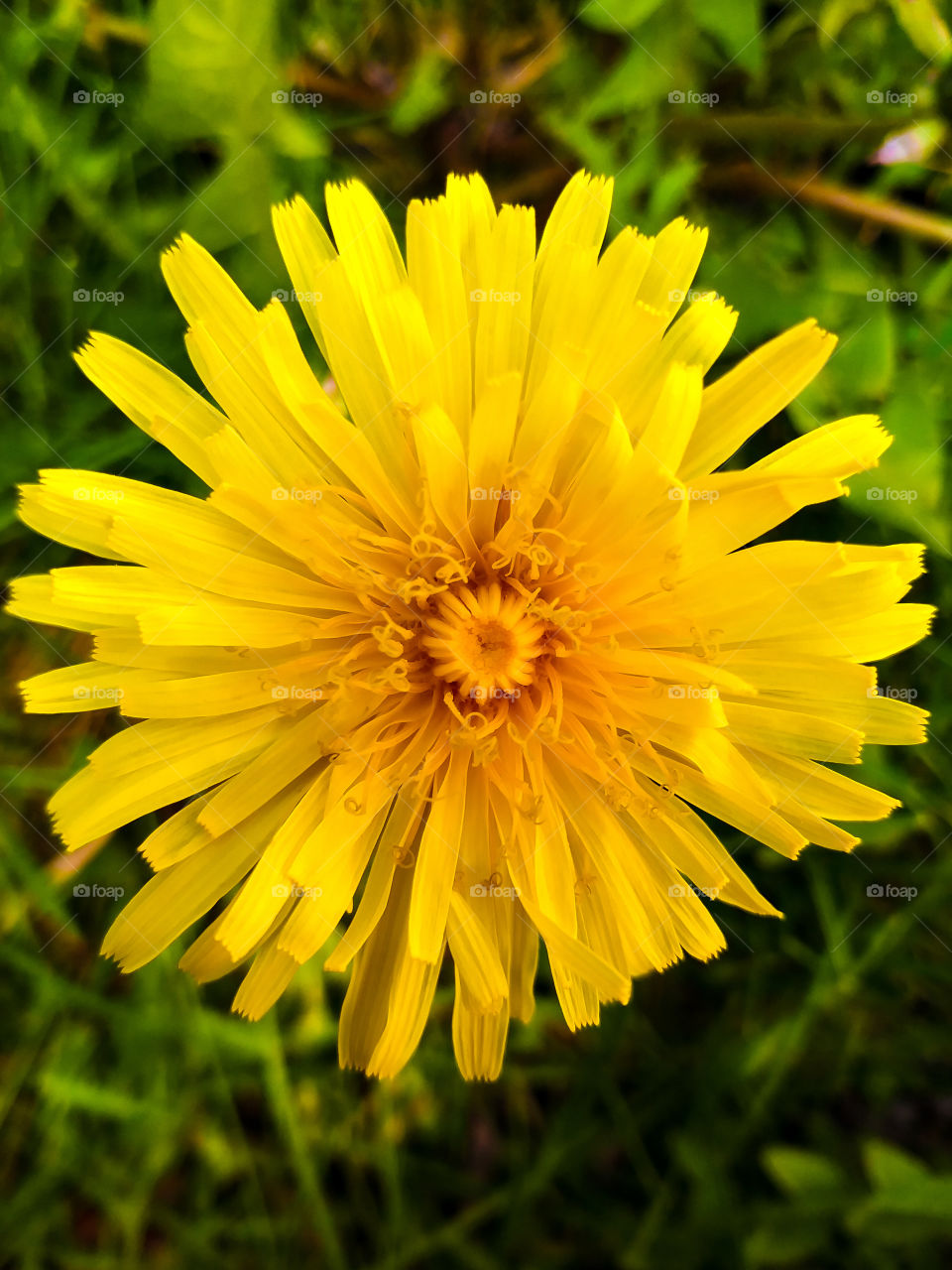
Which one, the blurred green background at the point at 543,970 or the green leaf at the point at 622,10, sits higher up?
the green leaf at the point at 622,10

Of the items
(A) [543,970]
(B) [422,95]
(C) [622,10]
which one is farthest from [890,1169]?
(B) [422,95]

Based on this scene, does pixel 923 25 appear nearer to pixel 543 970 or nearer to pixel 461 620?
pixel 461 620

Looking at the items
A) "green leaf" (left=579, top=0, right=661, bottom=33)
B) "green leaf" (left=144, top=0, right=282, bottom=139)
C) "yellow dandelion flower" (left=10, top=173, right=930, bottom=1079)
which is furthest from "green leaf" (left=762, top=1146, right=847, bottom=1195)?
"green leaf" (left=144, top=0, right=282, bottom=139)

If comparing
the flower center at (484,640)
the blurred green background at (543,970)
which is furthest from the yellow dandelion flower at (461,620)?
the blurred green background at (543,970)

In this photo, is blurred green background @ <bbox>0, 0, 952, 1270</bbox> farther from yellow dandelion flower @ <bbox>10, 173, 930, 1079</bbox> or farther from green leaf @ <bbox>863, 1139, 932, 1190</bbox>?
yellow dandelion flower @ <bbox>10, 173, 930, 1079</bbox>

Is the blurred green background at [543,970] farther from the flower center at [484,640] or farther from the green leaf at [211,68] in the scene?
the flower center at [484,640]

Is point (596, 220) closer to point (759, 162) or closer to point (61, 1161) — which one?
point (759, 162)
